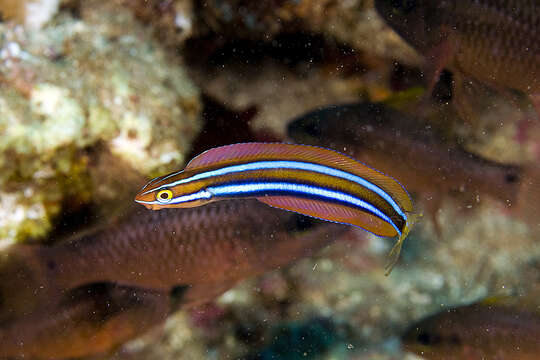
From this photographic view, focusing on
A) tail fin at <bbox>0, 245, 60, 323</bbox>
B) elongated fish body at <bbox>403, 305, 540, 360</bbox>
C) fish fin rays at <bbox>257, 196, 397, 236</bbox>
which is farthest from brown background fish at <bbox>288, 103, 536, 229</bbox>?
tail fin at <bbox>0, 245, 60, 323</bbox>

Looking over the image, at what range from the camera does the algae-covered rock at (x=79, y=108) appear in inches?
91.0

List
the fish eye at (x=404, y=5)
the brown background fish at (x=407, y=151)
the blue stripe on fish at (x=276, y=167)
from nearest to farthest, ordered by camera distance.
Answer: the blue stripe on fish at (x=276, y=167), the fish eye at (x=404, y=5), the brown background fish at (x=407, y=151)

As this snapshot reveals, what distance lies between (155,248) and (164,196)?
43.4 inches

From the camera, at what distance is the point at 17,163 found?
2.33 metres

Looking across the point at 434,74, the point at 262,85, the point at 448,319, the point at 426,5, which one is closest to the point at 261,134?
the point at 262,85

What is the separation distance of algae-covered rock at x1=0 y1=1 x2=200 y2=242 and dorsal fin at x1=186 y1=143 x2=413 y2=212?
1336 millimetres

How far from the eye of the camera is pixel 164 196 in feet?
4.55

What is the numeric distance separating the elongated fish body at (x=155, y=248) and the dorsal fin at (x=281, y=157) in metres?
1.00

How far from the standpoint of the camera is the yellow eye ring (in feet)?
4.51

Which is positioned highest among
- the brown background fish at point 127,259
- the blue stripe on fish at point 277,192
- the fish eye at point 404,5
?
the fish eye at point 404,5

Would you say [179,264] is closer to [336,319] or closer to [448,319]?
[336,319]

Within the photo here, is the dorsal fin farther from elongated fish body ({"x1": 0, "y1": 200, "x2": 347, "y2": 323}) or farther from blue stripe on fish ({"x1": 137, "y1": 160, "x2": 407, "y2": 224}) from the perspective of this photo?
elongated fish body ({"x1": 0, "y1": 200, "x2": 347, "y2": 323})

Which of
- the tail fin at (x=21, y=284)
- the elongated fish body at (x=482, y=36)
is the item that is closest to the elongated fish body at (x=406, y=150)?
the elongated fish body at (x=482, y=36)

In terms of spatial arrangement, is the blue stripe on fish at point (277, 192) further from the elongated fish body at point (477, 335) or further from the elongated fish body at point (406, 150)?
the elongated fish body at point (477, 335)
